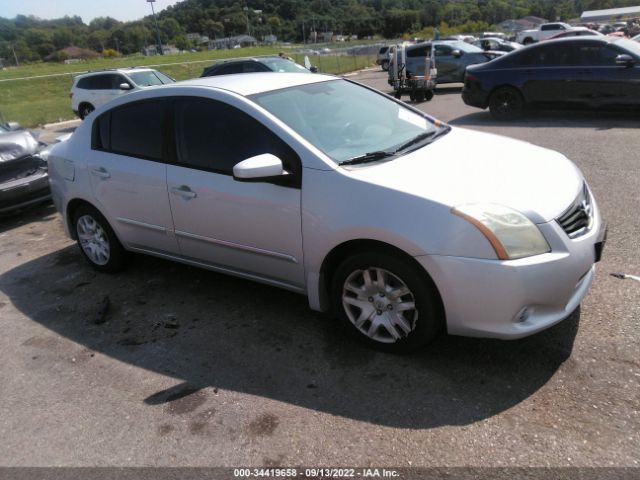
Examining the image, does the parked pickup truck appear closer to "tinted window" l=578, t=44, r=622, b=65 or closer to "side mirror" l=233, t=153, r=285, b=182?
"tinted window" l=578, t=44, r=622, b=65

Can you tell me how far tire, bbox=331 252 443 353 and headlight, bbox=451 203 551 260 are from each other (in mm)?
409

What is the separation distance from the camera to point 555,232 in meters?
2.79

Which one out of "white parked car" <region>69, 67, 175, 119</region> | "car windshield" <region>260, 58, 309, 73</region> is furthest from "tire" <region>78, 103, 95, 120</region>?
"car windshield" <region>260, 58, 309, 73</region>

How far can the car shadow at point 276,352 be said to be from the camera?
9.31ft

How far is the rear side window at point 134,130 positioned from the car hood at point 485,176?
1.77 meters

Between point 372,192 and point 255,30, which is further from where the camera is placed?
point 255,30

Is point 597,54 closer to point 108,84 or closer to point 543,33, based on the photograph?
point 108,84

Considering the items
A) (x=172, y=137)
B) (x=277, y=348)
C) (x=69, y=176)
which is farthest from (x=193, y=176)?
(x=69, y=176)

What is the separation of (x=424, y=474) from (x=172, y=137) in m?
2.90

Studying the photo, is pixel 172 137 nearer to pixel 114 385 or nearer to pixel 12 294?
pixel 114 385

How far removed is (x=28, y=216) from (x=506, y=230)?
264 inches

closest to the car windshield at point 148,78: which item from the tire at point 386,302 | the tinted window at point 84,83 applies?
the tinted window at point 84,83

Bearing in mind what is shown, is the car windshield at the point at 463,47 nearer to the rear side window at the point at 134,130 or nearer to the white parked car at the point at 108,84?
the white parked car at the point at 108,84

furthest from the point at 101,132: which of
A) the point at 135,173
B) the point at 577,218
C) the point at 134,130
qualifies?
the point at 577,218
